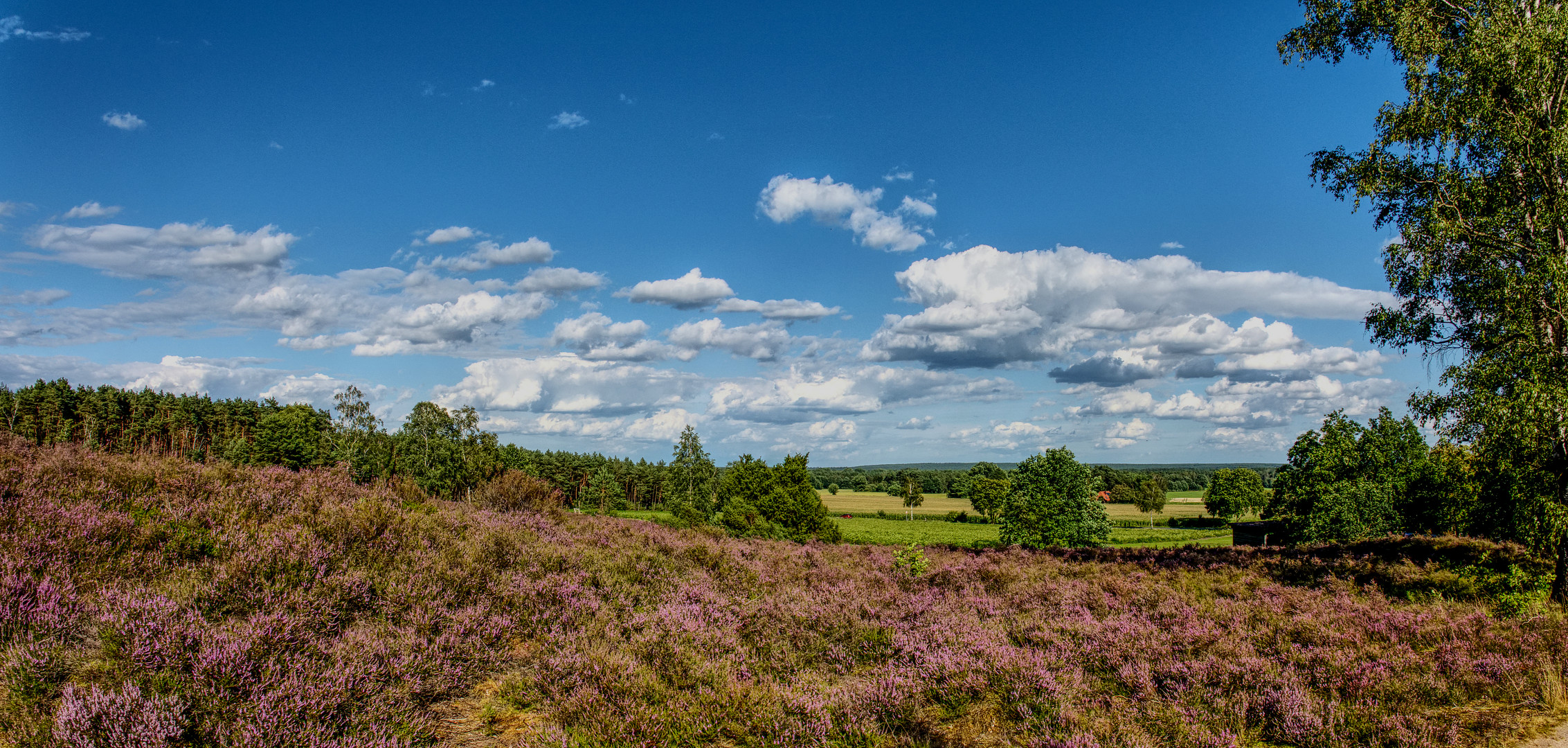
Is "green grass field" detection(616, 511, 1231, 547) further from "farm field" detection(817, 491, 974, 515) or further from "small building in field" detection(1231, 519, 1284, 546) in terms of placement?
"farm field" detection(817, 491, 974, 515)

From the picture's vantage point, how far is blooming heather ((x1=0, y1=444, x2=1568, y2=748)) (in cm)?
459

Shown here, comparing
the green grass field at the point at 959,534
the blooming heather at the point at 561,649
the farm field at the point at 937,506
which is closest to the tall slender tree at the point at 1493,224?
the blooming heather at the point at 561,649

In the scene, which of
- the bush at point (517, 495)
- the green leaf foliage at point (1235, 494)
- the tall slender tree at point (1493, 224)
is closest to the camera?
the tall slender tree at point (1493, 224)

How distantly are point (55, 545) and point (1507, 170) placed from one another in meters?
24.0

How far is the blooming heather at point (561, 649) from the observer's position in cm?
459

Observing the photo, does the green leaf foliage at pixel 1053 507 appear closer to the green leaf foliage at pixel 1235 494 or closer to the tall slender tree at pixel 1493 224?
the tall slender tree at pixel 1493 224

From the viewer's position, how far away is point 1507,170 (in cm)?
1345

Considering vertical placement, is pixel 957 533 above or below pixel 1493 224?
below

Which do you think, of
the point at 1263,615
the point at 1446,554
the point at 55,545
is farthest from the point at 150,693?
the point at 1446,554

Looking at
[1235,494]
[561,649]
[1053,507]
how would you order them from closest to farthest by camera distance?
[561,649] → [1053,507] → [1235,494]

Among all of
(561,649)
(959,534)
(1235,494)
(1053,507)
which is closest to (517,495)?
(561,649)

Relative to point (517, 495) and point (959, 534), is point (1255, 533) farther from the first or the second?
point (517, 495)

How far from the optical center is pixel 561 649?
264 inches

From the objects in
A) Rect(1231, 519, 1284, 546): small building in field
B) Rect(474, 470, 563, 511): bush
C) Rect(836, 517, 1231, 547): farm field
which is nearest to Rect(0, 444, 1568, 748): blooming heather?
Rect(474, 470, 563, 511): bush
